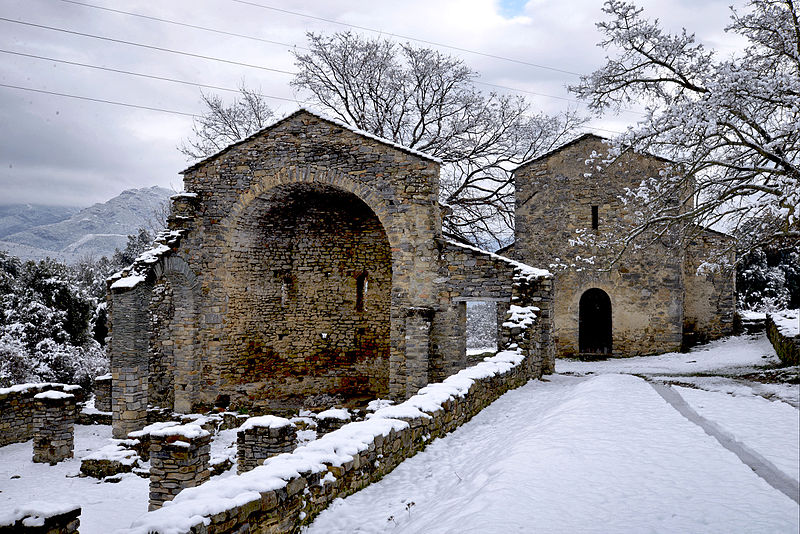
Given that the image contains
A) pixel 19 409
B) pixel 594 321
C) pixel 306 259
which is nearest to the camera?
pixel 19 409

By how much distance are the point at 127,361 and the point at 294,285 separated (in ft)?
17.1

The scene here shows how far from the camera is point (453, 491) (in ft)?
16.0

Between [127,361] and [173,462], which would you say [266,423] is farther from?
[127,361]

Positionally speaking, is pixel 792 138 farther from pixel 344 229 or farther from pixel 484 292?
pixel 344 229

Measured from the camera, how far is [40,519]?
4.16m

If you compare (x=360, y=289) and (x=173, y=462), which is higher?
(x=360, y=289)

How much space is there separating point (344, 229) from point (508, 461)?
1251 cm

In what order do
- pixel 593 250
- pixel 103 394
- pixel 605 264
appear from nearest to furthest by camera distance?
pixel 103 394, pixel 605 264, pixel 593 250

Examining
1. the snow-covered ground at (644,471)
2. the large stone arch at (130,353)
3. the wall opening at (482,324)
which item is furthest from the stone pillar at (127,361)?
the wall opening at (482,324)

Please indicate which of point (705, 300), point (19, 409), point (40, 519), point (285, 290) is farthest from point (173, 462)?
point (705, 300)

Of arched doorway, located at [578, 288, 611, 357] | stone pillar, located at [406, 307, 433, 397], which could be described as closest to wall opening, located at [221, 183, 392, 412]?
stone pillar, located at [406, 307, 433, 397]

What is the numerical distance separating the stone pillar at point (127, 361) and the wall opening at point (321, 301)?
3466 millimetres

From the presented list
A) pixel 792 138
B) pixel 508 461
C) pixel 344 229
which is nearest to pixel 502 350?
pixel 344 229

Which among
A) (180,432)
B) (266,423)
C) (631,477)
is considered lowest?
(180,432)
